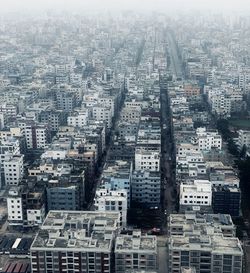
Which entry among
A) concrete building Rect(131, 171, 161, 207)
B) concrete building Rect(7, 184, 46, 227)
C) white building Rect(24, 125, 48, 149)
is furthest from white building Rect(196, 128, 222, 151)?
concrete building Rect(7, 184, 46, 227)

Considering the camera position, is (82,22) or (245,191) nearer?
(245,191)

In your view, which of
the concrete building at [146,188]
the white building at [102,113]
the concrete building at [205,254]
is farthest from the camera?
the white building at [102,113]

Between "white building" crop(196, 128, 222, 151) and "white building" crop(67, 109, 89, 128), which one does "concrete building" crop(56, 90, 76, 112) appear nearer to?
"white building" crop(67, 109, 89, 128)

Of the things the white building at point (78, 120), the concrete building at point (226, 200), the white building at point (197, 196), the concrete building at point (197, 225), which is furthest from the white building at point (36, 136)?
the concrete building at point (197, 225)

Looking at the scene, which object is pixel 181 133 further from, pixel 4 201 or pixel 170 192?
pixel 4 201

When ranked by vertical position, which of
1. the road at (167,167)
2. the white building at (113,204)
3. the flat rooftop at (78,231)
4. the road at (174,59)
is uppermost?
the road at (174,59)

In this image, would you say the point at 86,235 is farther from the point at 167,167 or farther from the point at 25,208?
the point at 167,167

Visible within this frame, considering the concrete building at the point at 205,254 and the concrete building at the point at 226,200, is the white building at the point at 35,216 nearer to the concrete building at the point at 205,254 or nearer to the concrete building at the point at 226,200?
the concrete building at the point at 205,254

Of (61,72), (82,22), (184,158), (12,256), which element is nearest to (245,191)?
(184,158)
